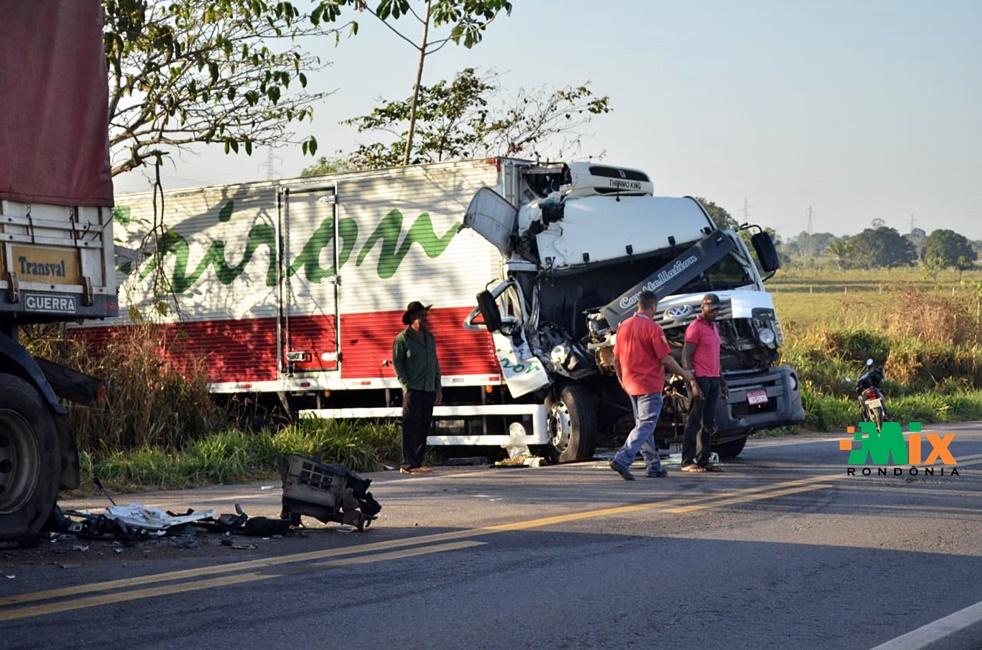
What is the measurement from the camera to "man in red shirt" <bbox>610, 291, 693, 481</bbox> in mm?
13336

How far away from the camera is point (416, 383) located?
1503 centimetres

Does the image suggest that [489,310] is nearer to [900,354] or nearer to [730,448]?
[730,448]

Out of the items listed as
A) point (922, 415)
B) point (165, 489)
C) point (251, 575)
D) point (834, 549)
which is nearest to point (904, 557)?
point (834, 549)

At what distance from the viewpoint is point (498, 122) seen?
25797 millimetres

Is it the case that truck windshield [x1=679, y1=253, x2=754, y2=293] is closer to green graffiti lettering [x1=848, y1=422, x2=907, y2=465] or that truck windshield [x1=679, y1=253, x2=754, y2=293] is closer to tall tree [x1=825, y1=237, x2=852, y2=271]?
green graffiti lettering [x1=848, y1=422, x2=907, y2=465]

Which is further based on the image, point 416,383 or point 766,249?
point 766,249

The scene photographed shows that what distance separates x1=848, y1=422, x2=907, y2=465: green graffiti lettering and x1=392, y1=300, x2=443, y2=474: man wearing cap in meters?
4.80

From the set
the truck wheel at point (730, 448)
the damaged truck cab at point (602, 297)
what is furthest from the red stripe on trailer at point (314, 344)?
the truck wheel at point (730, 448)

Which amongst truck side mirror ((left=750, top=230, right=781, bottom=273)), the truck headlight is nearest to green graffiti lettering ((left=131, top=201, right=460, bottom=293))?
truck side mirror ((left=750, top=230, right=781, bottom=273))

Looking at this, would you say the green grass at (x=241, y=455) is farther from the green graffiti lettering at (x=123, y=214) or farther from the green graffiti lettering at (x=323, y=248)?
the green graffiti lettering at (x=123, y=214)

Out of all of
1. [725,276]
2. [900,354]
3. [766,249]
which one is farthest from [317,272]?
[900,354]

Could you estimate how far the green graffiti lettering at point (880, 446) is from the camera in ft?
51.2

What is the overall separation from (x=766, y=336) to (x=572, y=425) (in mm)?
2463

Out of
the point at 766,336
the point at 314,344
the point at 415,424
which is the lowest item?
the point at 415,424
